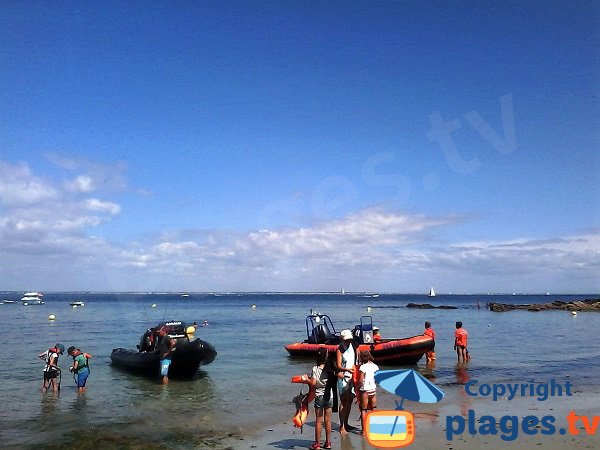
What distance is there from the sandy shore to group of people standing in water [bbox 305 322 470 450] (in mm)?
513

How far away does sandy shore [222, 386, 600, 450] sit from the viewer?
936 cm

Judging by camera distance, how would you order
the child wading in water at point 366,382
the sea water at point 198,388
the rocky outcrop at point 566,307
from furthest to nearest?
the rocky outcrop at point 566,307 < the sea water at point 198,388 < the child wading in water at point 366,382

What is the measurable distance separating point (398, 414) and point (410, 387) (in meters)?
1.09

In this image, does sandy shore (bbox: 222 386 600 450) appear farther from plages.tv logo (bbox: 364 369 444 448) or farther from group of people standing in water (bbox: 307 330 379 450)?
group of people standing in water (bbox: 307 330 379 450)

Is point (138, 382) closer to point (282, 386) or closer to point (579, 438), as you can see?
point (282, 386)

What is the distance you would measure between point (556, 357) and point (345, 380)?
19.7 m

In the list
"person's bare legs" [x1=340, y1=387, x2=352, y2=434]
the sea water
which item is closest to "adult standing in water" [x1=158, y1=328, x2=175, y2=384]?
the sea water

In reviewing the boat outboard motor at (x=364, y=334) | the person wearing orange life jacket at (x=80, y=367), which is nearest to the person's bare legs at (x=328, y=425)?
the person wearing orange life jacket at (x=80, y=367)

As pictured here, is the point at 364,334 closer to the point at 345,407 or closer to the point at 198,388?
the point at 198,388

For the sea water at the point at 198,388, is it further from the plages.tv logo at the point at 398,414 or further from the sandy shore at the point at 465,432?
the plages.tv logo at the point at 398,414

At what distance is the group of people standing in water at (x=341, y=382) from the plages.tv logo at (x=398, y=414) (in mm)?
432

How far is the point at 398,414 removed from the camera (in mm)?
9727

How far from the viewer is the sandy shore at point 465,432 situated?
9364 millimetres

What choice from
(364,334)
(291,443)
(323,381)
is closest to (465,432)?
(291,443)
